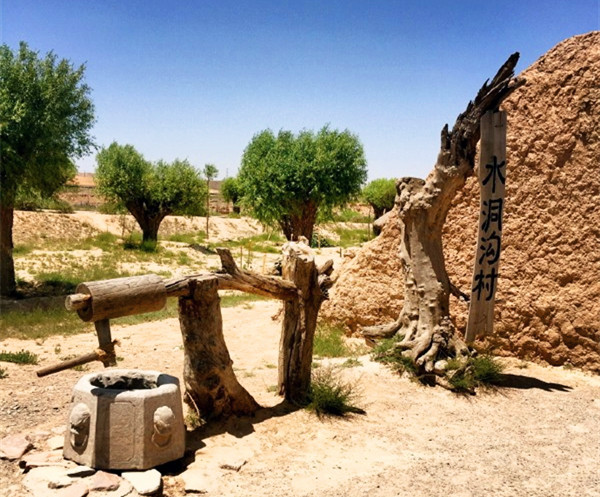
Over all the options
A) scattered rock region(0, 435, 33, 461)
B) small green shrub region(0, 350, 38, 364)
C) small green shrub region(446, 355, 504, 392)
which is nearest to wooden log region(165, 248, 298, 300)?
scattered rock region(0, 435, 33, 461)

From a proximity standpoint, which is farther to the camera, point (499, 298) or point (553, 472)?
point (499, 298)

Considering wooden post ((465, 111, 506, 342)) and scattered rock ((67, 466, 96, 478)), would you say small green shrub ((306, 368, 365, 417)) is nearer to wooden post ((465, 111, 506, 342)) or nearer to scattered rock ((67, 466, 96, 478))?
wooden post ((465, 111, 506, 342))

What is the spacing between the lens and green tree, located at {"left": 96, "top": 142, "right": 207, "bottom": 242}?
81.8 ft

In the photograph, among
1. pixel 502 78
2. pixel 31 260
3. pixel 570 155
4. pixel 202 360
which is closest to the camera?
pixel 202 360

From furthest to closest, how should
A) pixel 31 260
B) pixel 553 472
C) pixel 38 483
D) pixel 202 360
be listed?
pixel 31 260
pixel 202 360
pixel 553 472
pixel 38 483

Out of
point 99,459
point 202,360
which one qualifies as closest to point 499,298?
point 202,360

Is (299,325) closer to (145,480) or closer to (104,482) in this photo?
(145,480)

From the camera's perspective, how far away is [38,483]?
4.02 m

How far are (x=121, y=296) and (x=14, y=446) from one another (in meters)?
1.60

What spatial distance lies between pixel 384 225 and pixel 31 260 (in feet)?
47.5

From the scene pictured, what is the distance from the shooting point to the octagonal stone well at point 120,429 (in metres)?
4.24

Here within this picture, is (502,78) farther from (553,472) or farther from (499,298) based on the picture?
(553,472)

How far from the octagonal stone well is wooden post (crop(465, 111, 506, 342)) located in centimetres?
400

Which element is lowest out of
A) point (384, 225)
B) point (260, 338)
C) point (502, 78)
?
point (260, 338)
